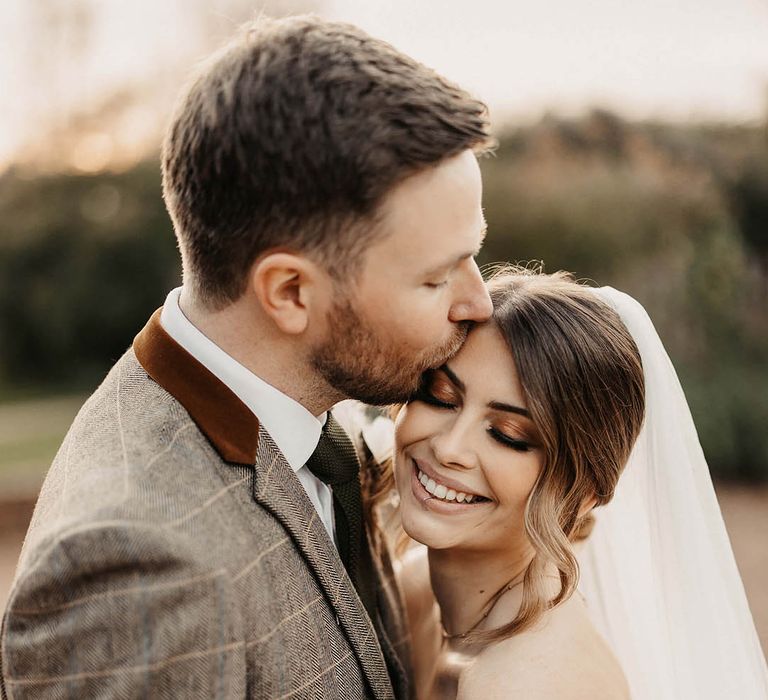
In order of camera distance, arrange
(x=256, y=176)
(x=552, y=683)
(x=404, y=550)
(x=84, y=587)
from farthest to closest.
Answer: (x=404, y=550), (x=552, y=683), (x=256, y=176), (x=84, y=587)

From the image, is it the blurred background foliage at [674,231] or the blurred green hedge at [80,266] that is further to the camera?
the blurred green hedge at [80,266]

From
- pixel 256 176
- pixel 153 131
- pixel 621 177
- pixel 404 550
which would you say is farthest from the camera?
pixel 153 131

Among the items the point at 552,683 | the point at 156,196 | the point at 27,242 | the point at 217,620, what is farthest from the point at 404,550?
the point at 27,242

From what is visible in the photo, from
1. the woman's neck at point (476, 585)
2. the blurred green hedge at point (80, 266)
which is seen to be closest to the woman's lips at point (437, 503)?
the woman's neck at point (476, 585)

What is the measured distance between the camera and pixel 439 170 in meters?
1.95

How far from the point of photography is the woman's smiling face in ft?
7.66

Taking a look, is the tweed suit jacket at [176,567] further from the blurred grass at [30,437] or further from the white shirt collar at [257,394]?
the blurred grass at [30,437]

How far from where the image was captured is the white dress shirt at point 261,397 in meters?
2.00

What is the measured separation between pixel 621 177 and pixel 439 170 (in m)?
9.07

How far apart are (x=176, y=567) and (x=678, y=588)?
5.88 feet

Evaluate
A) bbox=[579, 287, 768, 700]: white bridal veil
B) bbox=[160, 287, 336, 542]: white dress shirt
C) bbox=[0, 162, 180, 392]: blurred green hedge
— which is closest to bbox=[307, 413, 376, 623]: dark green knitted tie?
bbox=[160, 287, 336, 542]: white dress shirt

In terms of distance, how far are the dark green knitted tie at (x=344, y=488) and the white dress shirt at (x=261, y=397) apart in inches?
2.0

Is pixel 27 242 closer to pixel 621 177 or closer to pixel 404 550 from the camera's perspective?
pixel 621 177

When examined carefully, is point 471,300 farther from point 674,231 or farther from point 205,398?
point 674,231
